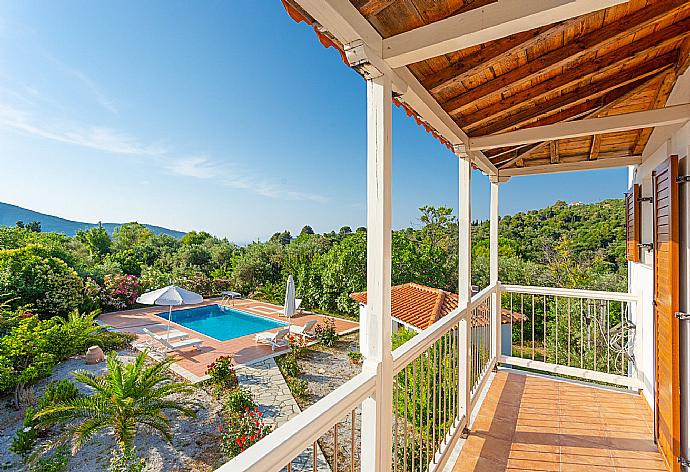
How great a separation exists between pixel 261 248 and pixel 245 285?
5.23 feet

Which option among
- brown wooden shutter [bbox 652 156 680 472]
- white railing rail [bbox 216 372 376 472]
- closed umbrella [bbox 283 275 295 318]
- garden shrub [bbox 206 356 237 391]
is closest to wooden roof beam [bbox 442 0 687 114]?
brown wooden shutter [bbox 652 156 680 472]

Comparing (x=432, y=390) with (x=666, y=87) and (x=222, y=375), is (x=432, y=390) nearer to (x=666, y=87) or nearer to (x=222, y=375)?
(x=666, y=87)

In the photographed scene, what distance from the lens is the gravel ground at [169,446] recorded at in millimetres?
4613

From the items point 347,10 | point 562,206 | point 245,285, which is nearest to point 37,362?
point 245,285

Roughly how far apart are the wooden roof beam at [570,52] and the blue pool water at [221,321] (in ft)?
31.2

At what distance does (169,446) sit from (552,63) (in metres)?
6.13

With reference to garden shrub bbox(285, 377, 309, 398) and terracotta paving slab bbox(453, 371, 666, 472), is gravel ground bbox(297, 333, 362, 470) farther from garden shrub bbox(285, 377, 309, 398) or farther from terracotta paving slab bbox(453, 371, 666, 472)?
terracotta paving slab bbox(453, 371, 666, 472)

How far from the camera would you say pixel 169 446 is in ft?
16.5

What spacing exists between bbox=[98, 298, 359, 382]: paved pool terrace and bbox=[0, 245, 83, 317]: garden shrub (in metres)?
1.12

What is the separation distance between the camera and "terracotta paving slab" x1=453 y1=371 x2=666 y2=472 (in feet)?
7.49

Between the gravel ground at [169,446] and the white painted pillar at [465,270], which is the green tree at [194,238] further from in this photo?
the white painted pillar at [465,270]

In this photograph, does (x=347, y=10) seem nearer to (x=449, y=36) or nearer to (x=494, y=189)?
(x=449, y=36)

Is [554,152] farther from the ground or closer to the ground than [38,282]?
farther from the ground

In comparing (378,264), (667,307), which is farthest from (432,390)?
(378,264)
